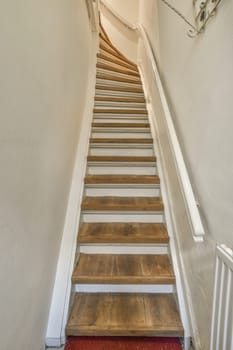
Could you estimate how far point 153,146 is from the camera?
2.62 meters

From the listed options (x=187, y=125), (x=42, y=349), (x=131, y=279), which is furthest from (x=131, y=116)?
(x=42, y=349)

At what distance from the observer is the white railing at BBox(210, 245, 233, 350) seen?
0.83 meters

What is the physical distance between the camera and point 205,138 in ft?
4.13

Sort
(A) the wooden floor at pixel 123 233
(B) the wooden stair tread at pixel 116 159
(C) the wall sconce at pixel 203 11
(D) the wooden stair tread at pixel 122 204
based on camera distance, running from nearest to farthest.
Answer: (C) the wall sconce at pixel 203 11, (A) the wooden floor at pixel 123 233, (D) the wooden stair tread at pixel 122 204, (B) the wooden stair tread at pixel 116 159

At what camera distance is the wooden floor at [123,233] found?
178 centimetres

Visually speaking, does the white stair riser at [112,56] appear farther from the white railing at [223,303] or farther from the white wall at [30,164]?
the white railing at [223,303]

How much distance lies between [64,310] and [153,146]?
67.7 inches

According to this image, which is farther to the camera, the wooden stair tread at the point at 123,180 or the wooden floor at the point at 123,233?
the wooden stair tread at the point at 123,180

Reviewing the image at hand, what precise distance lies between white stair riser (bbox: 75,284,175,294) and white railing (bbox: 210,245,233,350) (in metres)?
0.60

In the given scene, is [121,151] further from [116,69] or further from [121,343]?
[116,69]

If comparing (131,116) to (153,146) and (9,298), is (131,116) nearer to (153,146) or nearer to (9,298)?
(153,146)

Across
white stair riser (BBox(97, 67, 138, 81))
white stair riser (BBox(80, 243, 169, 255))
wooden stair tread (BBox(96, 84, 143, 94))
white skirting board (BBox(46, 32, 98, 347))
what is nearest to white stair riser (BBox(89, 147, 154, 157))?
white skirting board (BBox(46, 32, 98, 347))

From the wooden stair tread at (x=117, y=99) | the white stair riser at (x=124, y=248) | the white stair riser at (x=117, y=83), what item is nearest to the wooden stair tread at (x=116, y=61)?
the white stair riser at (x=117, y=83)

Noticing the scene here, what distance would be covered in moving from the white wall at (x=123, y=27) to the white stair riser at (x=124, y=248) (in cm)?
391
